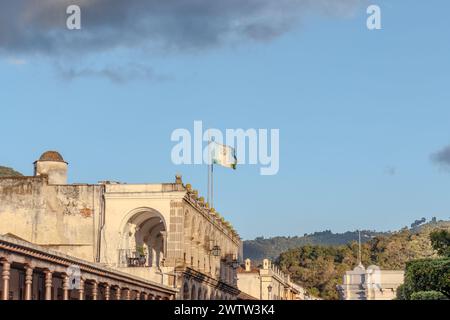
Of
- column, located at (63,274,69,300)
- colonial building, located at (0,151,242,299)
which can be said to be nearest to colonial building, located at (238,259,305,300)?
colonial building, located at (0,151,242,299)

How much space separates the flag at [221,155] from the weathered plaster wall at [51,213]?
18910 mm

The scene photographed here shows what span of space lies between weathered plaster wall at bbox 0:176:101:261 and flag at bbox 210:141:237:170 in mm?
18910

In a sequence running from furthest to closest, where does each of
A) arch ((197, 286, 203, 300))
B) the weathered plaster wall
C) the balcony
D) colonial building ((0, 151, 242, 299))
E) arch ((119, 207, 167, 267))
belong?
arch ((197, 286, 203, 300)) → arch ((119, 207, 167, 267)) → the balcony → colonial building ((0, 151, 242, 299)) → the weathered plaster wall

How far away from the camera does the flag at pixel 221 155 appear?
85.7m

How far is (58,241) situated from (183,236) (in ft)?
28.7

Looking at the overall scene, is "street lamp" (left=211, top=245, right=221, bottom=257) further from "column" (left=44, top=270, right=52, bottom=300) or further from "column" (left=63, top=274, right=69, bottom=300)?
"column" (left=44, top=270, right=52, bottom=300)

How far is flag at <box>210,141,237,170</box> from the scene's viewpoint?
85.7m

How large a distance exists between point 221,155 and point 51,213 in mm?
22516

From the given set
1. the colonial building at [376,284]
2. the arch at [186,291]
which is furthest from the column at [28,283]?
the colonial building at [376,284]

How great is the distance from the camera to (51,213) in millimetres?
67312

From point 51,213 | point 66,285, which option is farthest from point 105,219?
point 66,285

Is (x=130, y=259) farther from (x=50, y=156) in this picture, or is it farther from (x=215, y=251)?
(x=215, y=251)

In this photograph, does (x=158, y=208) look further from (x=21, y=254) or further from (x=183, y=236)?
(x=21, y=254)
